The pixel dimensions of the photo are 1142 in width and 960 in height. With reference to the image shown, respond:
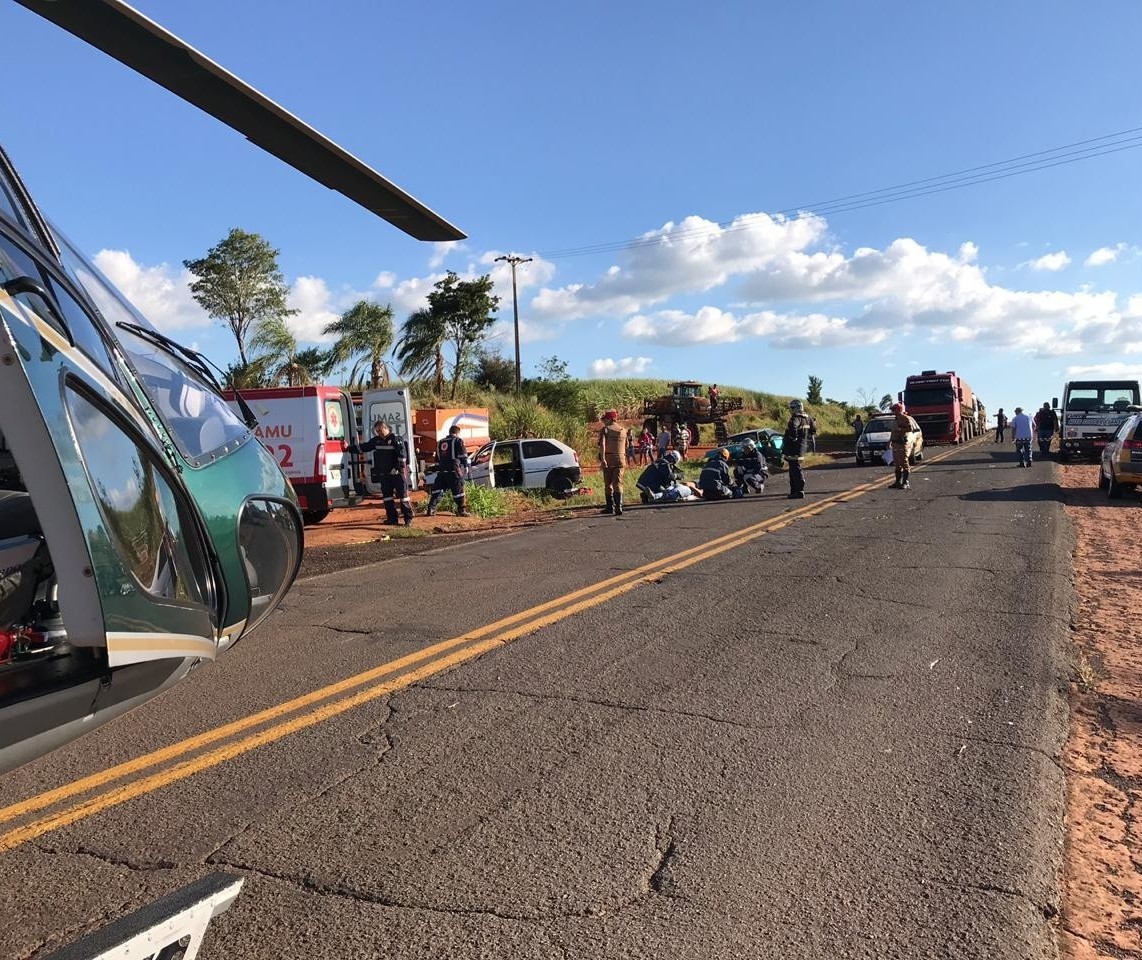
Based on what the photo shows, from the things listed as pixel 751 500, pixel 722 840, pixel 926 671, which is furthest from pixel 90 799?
pixel 751 500

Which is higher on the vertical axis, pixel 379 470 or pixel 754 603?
pixel 379 470

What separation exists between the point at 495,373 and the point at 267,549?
1644 inches

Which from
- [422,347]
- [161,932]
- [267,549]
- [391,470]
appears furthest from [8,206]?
[422,347]

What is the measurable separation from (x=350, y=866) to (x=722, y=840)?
133 centimetres

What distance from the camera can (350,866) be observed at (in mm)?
2943

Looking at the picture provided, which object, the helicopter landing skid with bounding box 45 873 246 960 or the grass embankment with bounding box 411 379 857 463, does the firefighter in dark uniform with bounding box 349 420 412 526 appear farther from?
the grass embankment with bounding box 411 379 857 463

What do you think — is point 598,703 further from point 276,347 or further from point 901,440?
point 276,347

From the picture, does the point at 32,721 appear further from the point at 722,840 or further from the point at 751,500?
the point at 751,500

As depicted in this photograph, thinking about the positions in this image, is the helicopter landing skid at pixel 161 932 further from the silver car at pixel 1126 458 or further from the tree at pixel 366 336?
the tree at pixel 366 336

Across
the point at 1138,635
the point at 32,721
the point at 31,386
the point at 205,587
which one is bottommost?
the point at 1138,635

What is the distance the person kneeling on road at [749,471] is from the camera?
18.4 meters

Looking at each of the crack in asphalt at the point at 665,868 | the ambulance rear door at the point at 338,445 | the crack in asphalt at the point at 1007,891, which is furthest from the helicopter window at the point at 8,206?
the ambulance rear door at the point at 338,445

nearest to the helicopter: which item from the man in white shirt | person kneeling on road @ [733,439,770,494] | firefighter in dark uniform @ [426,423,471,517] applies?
firefighter in dark uniform @ [426,423,471,517]

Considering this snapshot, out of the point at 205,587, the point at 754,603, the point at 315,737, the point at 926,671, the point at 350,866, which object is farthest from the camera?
the point at 754,603
